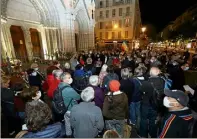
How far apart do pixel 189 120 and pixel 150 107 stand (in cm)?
177

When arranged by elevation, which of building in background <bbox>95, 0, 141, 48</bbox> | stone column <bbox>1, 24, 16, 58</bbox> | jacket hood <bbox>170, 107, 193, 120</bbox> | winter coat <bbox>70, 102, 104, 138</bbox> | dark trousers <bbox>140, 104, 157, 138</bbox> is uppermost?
building in background <bbox>95, 0, 141, 48</bbox>

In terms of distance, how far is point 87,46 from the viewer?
2358cm

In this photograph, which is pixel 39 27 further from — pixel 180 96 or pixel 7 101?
pixel 180 96

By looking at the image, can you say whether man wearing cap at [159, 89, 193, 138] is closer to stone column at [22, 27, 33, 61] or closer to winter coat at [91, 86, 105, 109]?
winter coat at [91, 86, 105, 109]

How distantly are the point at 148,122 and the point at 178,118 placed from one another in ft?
7.03

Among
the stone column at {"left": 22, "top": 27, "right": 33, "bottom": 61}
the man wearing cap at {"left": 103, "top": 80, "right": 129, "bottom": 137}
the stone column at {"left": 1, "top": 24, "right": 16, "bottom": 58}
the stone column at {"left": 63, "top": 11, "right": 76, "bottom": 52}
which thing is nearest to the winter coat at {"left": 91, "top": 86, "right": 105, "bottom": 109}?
the man wearing cap at {"left": 103, "top": 80, "right": 129, "bottom": 137}

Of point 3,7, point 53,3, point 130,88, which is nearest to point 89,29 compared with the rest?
point 53,3

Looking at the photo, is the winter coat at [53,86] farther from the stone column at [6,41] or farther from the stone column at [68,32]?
the stone column at [68,32]

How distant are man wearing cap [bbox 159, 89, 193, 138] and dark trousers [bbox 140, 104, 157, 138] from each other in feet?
5.47

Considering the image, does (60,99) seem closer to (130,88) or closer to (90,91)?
(90,91)

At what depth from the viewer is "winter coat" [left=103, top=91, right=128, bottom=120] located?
10.6 ft

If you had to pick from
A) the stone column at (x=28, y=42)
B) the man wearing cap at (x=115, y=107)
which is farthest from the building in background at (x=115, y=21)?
the man wearing cap at (x=115, y=107)

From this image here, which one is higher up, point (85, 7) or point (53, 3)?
point (85, 7)

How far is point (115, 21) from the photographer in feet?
134
